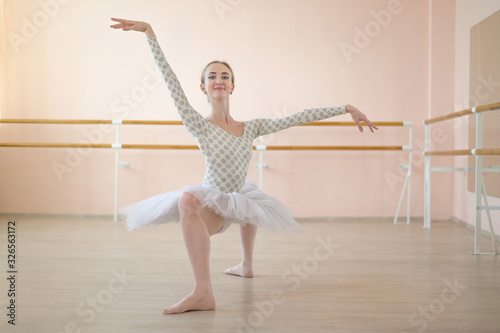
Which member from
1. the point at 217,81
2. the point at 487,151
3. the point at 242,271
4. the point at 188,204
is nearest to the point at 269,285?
the point at 242,271

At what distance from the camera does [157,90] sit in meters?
4.38

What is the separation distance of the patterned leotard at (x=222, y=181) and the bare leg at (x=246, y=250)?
Result: 0.18 metres

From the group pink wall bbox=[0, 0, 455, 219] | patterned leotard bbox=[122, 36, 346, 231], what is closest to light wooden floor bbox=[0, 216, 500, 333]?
patterned leotard bbox=[122, 36, 346, 231]

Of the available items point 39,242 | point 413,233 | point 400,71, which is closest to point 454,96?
point 400,71

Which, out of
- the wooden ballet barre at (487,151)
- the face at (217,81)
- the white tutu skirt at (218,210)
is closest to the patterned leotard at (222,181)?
the white tutu skirt at (218,210)

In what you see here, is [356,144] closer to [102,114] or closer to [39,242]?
[102,114]

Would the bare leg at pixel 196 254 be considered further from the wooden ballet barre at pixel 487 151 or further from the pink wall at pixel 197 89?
the pink wall at pixel 197 89

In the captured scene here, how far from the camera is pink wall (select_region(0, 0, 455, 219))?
14.3 ft

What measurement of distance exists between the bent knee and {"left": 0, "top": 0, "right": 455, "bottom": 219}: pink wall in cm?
261

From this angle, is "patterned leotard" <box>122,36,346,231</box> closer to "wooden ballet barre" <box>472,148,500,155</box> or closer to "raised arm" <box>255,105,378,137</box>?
"raised arm" <box>255,105,378,137</box>

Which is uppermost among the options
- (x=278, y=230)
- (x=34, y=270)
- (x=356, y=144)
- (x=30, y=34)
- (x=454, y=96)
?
(x=30, y=34)

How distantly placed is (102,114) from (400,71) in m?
2.41

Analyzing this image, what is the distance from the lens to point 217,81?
2.02 m

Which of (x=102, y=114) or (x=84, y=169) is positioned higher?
(x=102, y=114)
